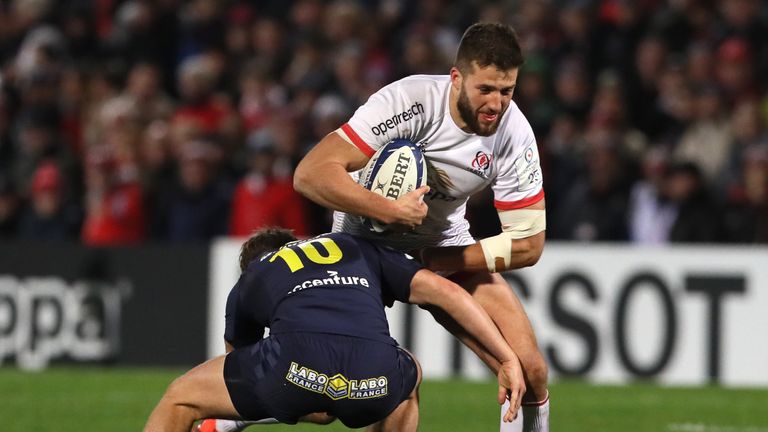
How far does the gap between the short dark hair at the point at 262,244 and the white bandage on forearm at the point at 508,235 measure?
1070 mm

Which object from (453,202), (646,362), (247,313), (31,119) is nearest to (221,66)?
(31,119)

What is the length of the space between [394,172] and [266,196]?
688cm

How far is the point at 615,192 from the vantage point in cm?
1305

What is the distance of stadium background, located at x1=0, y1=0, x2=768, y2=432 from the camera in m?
12.3

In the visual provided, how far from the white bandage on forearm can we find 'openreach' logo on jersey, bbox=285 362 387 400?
4.72 ft

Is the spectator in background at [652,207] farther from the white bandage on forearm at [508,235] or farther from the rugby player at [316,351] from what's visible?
the rugby player at [316,351]

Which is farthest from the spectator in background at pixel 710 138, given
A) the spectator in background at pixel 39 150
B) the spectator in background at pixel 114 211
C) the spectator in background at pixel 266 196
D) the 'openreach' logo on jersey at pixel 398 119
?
the 'openreach' logo on jersey at pixel 398 119

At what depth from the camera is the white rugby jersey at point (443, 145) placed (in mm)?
6871

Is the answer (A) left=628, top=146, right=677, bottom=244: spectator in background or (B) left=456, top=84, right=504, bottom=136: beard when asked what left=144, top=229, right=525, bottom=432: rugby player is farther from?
(A) left=628, top=146, right=677, bottom=244: spectator in background

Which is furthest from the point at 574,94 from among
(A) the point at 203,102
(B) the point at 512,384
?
(B) the point at 512,384

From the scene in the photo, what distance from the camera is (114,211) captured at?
1436cm

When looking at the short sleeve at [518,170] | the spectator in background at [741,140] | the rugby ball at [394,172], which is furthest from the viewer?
the spectator in background at [741,140]

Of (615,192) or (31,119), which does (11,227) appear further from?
(615,192)

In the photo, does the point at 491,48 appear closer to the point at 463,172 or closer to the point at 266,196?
the point at 463,172
